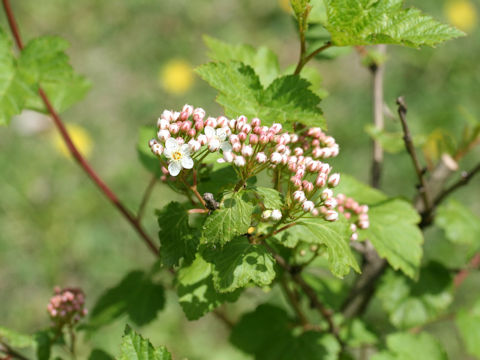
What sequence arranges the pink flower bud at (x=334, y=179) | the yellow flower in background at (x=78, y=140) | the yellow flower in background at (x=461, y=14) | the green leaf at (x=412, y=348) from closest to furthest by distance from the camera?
the pink flower bud at (x=334, y=179)
the green leaf at (x=412, y=348)
the yellow flower in background at (x=78, y=140)
the yellow flower in background at (x=461, y=14)

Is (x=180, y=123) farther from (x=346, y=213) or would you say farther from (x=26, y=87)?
(x=26, y=87)

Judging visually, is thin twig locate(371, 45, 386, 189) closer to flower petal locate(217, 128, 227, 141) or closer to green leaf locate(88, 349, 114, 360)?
flower petal locate(217, 128, 227, 141)

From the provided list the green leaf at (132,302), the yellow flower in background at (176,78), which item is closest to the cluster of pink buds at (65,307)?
the green leaf at (132,302)

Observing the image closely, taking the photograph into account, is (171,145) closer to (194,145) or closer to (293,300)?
(194,145)

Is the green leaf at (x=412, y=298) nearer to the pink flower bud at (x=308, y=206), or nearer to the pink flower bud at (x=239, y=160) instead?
the pink flower bud at (x=308, y=206)

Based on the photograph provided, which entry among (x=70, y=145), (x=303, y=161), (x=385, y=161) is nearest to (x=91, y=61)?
(x=385, y=161)
